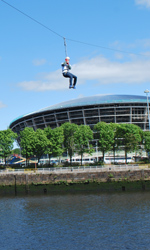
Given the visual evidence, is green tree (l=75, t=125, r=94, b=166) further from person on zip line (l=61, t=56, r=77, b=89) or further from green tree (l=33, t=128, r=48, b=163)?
person on zip line (l=61, t=56, r=77, b=89)

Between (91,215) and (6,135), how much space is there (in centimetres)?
5473

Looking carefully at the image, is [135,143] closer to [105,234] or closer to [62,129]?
[62,129]

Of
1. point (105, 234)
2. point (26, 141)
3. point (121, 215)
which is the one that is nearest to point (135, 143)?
point (26, 141)

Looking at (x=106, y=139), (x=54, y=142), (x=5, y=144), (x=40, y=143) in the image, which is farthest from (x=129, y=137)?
(x=5, y=144)

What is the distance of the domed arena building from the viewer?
125m

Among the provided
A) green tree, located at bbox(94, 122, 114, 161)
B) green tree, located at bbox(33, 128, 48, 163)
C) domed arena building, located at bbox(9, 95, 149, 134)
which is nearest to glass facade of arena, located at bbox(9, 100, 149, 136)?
domed arena building, located at bbox(9, 95, 149, 134)

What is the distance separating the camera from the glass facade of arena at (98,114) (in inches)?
4977

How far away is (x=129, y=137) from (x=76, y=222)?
182ft

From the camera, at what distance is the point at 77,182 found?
6347 cm

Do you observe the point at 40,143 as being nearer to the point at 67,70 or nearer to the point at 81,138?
the point at 81,138

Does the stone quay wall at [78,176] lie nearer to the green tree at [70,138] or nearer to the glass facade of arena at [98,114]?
the green tree at [70,138]

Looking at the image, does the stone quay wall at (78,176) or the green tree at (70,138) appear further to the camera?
the green tree at (70,138)

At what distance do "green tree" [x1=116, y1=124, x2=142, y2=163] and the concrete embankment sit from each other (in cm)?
2906

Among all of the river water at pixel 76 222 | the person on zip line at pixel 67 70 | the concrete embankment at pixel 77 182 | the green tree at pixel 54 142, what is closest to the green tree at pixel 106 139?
the green tree at pixel 54 142
